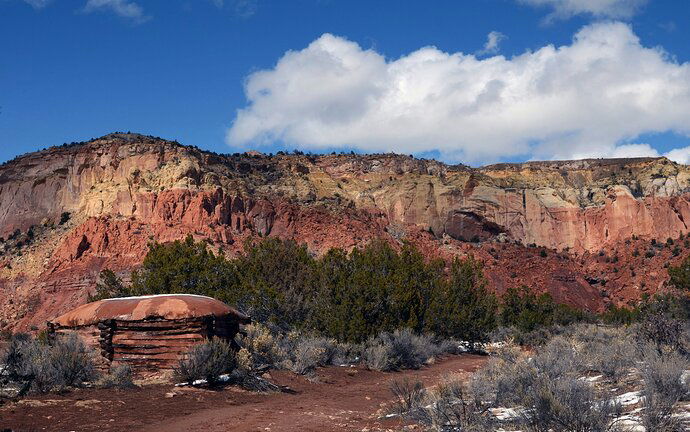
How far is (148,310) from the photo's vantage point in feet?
54.2

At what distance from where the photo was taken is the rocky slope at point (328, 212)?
59.3 meters

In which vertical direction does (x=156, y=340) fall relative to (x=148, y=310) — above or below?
below

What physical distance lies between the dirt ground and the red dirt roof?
219 centimetres

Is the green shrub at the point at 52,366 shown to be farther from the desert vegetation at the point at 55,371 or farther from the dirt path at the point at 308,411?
the dirt path at the point at 308,411

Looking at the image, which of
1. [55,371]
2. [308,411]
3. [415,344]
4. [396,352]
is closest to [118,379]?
[55,371]

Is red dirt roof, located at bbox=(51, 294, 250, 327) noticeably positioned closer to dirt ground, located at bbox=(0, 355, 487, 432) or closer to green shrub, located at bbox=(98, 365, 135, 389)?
green shrub, located at bbox=(98, 365, 135, 389)

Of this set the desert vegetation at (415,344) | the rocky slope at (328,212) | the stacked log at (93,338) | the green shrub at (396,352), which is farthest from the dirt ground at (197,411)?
the rocky slope at (328,212)

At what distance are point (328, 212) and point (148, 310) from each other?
53.3 meters

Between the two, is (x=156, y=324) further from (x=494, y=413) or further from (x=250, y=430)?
(x=494, y=413)

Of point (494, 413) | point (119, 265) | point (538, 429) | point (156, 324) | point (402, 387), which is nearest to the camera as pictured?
point (538, 429)

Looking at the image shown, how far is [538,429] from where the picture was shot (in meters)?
7.29

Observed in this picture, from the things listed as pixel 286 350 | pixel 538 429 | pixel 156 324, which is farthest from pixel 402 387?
pixel 286 350

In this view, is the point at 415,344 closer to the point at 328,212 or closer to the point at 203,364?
the point at 203,364

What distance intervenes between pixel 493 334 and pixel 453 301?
23.7 ft
